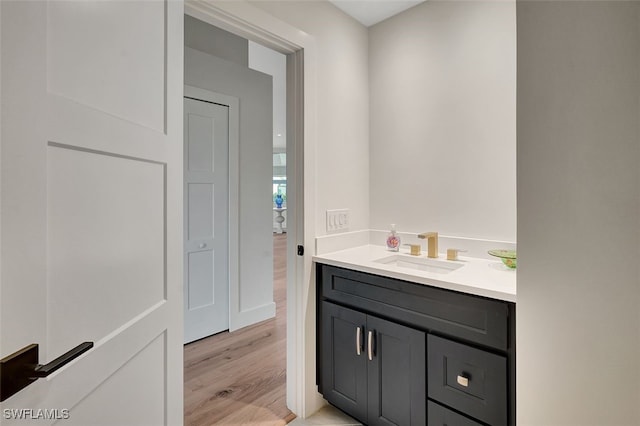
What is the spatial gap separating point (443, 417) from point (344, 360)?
520 mm

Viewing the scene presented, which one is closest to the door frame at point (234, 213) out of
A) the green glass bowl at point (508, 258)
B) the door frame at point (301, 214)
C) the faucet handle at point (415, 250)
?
the door frame at point (301, 214)

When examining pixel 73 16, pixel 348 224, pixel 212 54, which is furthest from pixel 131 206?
pixel 212 54

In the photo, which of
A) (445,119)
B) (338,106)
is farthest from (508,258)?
(338,106)

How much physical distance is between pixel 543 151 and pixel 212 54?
266 cm

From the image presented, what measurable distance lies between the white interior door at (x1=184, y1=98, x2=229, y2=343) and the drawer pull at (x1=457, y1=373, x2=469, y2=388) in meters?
2.10

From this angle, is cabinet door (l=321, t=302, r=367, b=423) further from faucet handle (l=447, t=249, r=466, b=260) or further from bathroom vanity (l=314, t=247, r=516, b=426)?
faucet handle (l=447, t=249, r=466, b=260)

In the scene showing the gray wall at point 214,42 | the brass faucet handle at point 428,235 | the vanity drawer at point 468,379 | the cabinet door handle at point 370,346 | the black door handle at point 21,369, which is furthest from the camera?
the gray wall at point 214,42

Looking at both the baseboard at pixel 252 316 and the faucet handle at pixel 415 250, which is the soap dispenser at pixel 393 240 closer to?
the faucet handle at pixel 415 250

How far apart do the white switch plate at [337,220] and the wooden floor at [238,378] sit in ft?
3.42

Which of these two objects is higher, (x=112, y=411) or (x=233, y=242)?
(x=233, y=242)

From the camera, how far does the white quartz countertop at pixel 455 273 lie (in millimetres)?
1188

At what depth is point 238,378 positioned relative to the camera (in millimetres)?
2156

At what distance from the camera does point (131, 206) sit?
86 centimetres

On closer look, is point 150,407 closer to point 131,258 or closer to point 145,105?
point 131,258
